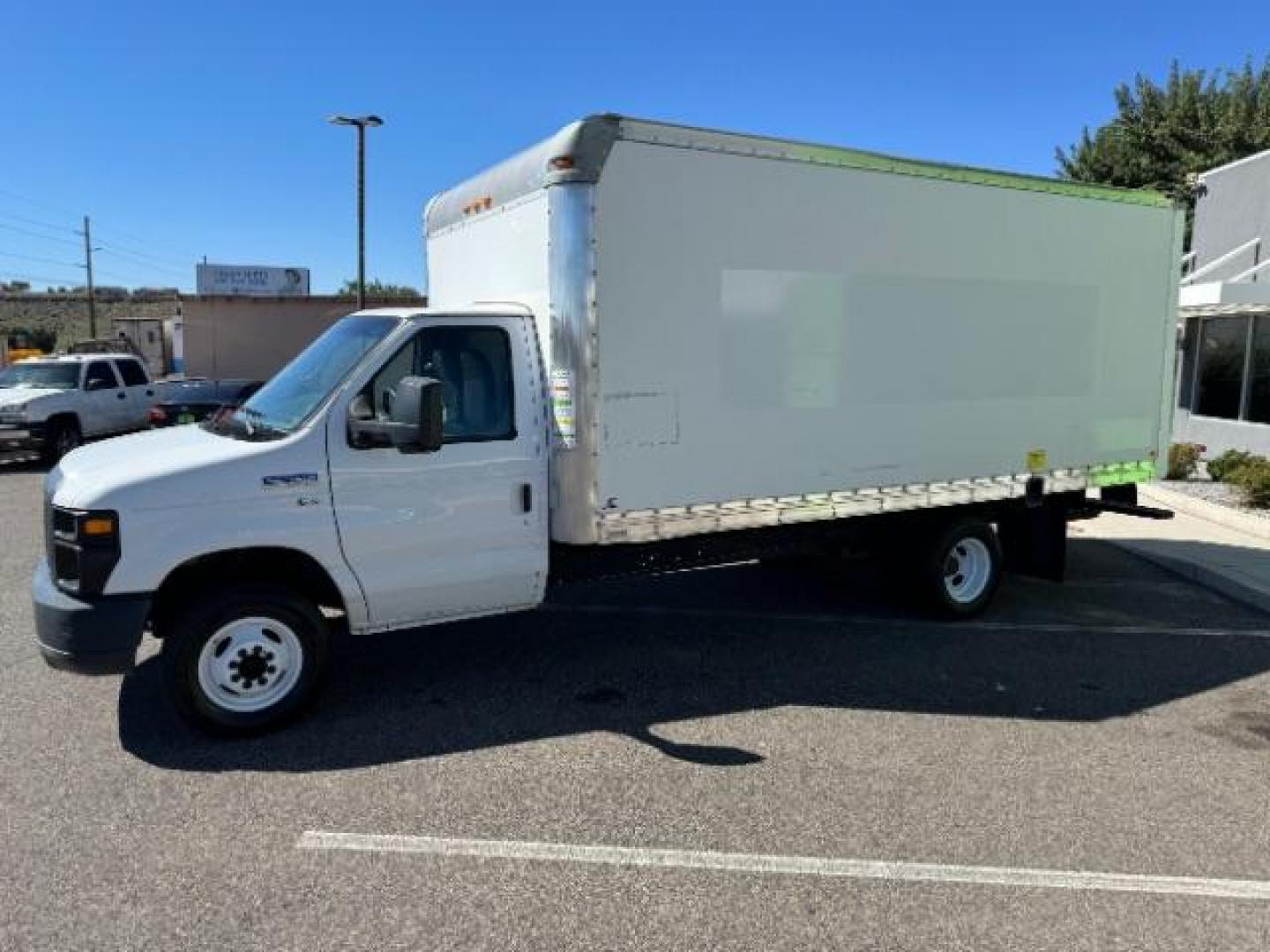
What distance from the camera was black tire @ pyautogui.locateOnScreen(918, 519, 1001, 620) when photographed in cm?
705

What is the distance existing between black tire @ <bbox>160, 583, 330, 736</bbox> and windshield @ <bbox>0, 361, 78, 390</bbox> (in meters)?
14.0

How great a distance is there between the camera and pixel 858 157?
6098mm

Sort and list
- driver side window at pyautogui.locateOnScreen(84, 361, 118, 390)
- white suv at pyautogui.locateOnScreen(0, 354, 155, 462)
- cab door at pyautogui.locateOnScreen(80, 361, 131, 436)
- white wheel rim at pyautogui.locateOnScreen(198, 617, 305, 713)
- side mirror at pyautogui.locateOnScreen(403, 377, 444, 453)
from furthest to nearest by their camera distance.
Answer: driver side window at pyautogui.locateOnScreen(84, 361, 118, 390), cab door at pyautogui.locateOnScreen(80, 361, 131, 436), white suv at pyautogui.locateOnScreen(0, 354, 155, 462), white wheel rim at pyautogui.locateOnScreen(198, 617, 305, 713), side mirror at pyautogui.locateOnScreen(403, 377, 444, 453)

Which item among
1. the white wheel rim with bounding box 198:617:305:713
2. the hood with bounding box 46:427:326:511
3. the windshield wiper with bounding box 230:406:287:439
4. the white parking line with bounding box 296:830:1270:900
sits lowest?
the white parking line with bounding box 296:830:1270:900

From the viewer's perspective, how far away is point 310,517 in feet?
16.1

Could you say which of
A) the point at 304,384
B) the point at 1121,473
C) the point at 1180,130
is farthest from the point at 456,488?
the point at 1180,130

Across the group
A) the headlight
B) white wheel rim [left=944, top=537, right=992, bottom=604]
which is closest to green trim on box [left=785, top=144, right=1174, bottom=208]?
white wheel rim [left=944, top=537, right=992, bottom=604]

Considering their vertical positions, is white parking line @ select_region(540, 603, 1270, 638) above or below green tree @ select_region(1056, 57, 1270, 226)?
below

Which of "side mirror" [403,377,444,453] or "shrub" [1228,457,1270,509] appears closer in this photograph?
"side mirror" [403,377,444,453]

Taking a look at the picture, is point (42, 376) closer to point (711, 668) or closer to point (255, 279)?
point (711, 668)

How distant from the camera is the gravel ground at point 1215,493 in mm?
11344

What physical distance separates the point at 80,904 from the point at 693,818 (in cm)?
232

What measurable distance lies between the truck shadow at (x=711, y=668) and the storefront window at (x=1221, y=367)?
9272 millimetres

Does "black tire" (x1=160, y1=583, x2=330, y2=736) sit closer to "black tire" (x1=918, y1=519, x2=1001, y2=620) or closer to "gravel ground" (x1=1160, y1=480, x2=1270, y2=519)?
"black tire" (x1=918, y1=519, x2=1001, y2=620)
